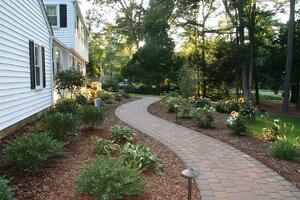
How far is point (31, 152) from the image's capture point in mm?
5062

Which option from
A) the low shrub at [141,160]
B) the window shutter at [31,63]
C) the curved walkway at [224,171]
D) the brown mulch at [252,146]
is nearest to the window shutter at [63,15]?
the window shutter at [31,63]

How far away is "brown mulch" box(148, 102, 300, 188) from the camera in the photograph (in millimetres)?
5911

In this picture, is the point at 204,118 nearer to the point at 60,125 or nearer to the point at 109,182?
the point at 60,125

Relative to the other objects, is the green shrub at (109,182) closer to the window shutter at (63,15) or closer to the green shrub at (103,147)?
the green shrub at (103,147)

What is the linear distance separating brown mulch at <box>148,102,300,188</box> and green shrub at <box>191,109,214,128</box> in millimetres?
183

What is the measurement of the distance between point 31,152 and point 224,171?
317 cm

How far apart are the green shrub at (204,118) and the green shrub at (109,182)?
19.9 feet

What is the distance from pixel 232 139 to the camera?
8.59m

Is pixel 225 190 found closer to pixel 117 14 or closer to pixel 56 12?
pixel 56 12

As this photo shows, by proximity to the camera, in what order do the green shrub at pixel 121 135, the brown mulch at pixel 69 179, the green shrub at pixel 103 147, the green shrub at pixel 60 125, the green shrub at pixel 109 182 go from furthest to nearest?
the green shrub at pixel 121 135 → the green shrub at pixel 60 125 → the green shrub at pixel 103 147 → the brown mulch at pixel 69 179 → the green shrub at pixel 109 182

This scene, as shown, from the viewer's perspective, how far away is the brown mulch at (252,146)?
233 inches

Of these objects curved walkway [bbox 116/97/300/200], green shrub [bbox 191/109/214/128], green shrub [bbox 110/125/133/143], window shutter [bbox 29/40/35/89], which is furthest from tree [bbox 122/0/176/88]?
green shrub [bbox 110/125/133/143]

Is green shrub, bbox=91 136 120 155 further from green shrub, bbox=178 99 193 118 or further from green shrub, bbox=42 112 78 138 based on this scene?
green shrub, bbox=178 99 193 118

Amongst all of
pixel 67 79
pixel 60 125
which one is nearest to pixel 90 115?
pixel 60 125
